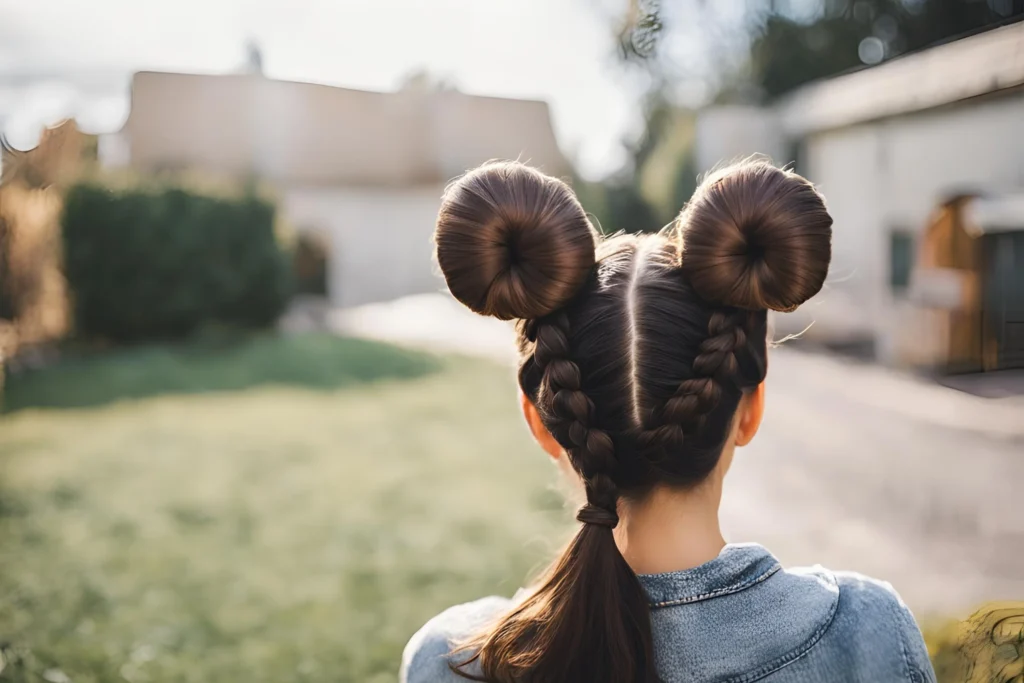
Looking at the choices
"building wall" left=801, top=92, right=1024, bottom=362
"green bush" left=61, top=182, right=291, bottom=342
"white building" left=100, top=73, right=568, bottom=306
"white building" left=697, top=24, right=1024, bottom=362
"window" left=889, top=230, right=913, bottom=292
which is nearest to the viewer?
"white building" left=697, top=24, right=1024, bottom=362

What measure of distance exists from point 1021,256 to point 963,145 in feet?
0.90

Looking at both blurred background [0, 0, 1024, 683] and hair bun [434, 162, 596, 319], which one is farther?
blurred background [0, 0, 1024, 683]

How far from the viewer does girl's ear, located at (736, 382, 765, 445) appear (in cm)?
95

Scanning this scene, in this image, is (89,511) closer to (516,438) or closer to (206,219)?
(516,438)

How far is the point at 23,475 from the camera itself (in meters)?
4.82

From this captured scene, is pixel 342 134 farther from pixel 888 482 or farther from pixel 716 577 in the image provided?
pixel 888 482

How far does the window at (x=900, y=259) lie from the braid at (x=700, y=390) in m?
1.88

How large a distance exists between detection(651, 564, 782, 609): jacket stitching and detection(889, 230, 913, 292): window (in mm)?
1873

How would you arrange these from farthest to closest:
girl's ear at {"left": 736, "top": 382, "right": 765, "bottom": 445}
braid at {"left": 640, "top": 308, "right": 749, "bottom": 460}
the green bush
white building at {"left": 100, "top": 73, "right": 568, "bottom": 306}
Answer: the green bush, white building at {"left": 100, "top": 73, "right": 568, "bottom": 306}, girl's ear at {"left": 736, "top": 382, "right": 765, "bottom": 445}, braid at {"left": 640, "top": 308, "right": 749, "bottom": 460}

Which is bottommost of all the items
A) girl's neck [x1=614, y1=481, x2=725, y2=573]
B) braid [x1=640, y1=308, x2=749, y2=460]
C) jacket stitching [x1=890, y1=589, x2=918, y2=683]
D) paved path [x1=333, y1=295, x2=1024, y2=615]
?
paved path [x1=333, y1=295, x2=1024, y2=615]

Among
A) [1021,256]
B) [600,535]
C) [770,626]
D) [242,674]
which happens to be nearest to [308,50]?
[600,535]

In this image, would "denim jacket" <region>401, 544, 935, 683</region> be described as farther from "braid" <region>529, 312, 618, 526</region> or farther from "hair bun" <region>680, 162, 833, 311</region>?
"hair bun" <region>680, 162, 833, 311</region>

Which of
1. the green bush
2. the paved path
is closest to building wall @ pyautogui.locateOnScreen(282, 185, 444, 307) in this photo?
the paved path

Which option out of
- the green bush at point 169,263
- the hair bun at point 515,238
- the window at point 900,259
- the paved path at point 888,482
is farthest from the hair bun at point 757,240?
the green bush at point 169,263
